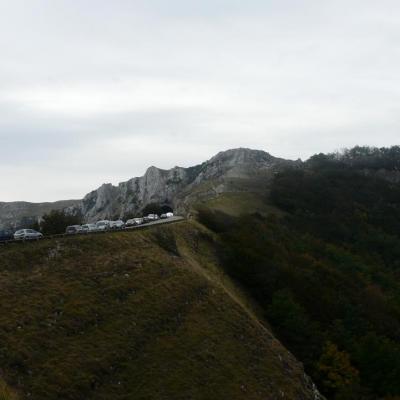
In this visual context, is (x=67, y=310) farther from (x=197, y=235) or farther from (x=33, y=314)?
(x=197, y=235)

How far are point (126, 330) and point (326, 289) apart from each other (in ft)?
103

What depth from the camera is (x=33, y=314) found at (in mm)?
34812

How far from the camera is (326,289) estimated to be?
200 ft

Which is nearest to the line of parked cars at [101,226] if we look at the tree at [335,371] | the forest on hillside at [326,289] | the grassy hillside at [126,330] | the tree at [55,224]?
the tree at [55,224]

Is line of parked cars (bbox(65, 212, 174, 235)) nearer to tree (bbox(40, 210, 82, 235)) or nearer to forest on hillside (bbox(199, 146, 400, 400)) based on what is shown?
tree (bbox(40, 210, 82, 235))

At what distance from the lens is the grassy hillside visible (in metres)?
31.5

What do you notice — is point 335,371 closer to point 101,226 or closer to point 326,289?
point 326,289

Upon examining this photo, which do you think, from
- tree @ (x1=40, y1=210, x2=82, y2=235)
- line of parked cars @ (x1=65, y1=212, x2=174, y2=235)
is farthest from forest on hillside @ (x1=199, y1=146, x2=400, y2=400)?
tree @ (x1=40, y1=210, x2=82, y2=235)

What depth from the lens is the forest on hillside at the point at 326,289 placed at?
46.1m

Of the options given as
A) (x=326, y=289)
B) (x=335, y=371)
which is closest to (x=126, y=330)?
(x=335, y=371)

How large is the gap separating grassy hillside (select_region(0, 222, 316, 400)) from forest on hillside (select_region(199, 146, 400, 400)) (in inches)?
193

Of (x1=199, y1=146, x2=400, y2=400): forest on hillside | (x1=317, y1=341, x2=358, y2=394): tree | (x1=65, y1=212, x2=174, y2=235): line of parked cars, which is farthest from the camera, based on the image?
(x1=65, y1=212, x2=174, y2=235): line of parked cars

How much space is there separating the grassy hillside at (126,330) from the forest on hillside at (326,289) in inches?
193

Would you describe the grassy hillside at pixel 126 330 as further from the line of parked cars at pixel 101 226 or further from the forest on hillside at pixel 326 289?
the line of parked cars at pixel 101 226
